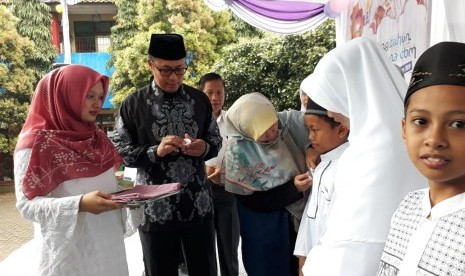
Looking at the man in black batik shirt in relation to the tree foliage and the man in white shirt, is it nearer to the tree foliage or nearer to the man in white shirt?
the man in white shirt

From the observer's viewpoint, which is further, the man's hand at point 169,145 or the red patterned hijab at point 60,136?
the man's hand at point 169,145

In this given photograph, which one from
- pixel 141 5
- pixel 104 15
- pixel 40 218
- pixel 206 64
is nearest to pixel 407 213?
pixel 40 218

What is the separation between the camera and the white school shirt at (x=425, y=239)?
831mm

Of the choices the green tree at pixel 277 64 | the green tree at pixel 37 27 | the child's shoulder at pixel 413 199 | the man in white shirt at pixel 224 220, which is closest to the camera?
the child's shoulder at pixel 413 199

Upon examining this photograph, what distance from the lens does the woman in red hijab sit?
1.68 meters

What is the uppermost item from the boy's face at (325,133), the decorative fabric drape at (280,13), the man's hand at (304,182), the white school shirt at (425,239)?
the decorative fabric drape at (280,13)

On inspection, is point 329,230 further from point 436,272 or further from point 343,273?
point 436,272

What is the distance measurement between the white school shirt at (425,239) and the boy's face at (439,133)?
0.07m

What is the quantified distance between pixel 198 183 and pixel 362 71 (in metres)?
1.33

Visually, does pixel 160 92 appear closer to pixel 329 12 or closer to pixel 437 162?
pixel 437 162

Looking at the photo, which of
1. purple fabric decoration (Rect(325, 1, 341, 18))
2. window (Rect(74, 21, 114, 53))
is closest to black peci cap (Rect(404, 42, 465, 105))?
purple fabric decoration (Rect(325, 1, 341, 18))

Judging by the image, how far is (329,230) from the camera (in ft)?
3.70

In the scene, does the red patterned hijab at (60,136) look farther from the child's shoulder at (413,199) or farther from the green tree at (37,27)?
the green tree at (37,27)

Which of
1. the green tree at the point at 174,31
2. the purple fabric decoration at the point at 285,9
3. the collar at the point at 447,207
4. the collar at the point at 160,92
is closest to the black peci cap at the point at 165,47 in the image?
the collar at the point at 160,92
